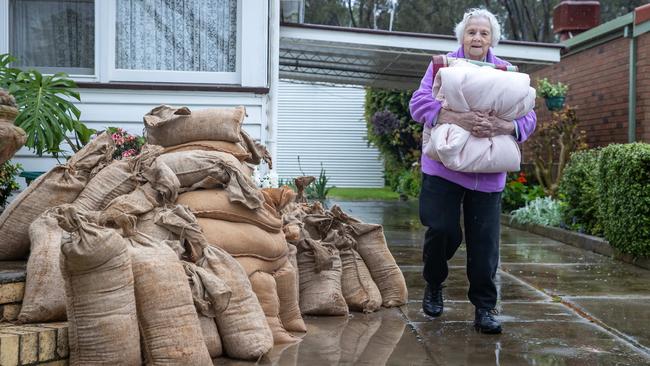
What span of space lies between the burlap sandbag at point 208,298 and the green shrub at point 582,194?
6.87m

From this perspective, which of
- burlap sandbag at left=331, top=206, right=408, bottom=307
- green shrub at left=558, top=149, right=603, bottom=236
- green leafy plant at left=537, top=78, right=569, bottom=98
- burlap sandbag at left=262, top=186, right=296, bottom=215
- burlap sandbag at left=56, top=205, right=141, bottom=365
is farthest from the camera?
green leafy plant at left=537, top=78, right=569, bottom=98

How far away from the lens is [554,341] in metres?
4.98

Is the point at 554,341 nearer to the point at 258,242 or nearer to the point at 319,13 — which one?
the point at 258,242

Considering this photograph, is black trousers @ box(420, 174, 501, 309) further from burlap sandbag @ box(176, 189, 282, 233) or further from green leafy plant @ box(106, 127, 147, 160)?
green leafy plant @ box(106, 127, 147, 160)

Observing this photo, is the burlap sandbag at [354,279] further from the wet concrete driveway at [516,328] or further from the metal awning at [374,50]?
the metal awning at [374,50]

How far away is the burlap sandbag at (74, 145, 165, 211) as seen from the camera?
4754 millimetres

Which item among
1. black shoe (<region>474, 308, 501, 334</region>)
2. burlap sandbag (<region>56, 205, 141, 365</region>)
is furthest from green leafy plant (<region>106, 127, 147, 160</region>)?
burlap sandbag (<region>56, 205, 141, 365</region>)

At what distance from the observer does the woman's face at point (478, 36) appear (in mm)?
5266

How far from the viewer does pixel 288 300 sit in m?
5.09

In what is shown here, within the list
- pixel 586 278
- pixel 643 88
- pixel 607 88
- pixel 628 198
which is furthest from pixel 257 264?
pixel 607 88

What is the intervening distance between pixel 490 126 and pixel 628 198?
4.05m

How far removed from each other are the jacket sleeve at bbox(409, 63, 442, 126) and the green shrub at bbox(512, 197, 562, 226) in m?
7.14

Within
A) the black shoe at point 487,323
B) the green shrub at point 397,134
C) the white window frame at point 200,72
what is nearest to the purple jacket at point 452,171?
the black shoe at point 487,323

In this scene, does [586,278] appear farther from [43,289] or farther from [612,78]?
[612,78]
